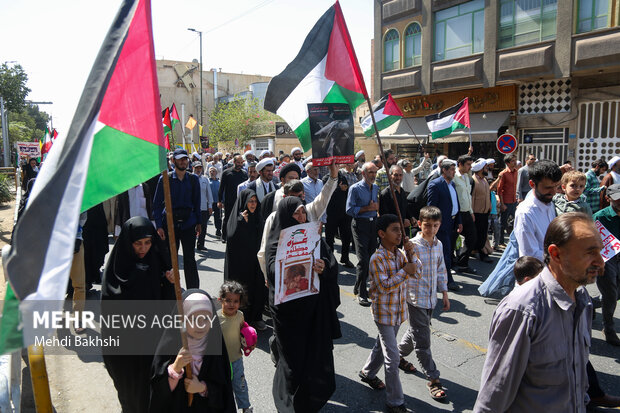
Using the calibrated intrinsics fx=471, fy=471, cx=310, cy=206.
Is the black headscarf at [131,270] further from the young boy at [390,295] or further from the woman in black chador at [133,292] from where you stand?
the young boy at [390,295]

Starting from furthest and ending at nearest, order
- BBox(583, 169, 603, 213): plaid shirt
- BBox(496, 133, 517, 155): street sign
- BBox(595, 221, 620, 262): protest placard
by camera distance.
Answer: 1. BBox(496, 133, 517, 155): street sign
2. BBox(583, 169, 603, 213): plaid shirt
3. BBox(595, 221, 620, 262): protest placard

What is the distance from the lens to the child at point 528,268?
3818mm

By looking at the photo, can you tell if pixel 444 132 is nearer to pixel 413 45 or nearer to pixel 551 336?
pixel 551 336

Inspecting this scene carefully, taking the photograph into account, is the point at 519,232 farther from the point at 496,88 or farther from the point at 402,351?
the point at 496,88

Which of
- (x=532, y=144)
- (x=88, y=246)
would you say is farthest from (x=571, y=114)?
(x=88, y=246)

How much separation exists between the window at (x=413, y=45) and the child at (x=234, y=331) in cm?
2066

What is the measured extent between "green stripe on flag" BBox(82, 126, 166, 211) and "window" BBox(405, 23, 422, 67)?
21526 mm

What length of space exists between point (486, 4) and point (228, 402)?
1990 cm

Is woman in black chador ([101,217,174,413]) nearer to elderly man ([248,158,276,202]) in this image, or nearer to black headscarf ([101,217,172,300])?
black headscarf ([101,217,172,300])

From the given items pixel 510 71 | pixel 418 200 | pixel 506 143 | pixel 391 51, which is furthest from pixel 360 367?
pixel 391 51

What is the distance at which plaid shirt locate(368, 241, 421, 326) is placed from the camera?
3.88 m

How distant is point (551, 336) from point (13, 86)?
193 feet

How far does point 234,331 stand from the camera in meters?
3.64

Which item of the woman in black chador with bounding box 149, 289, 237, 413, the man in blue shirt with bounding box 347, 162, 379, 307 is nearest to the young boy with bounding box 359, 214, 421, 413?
the woman in black chador with bounding box 149, 289, 237, 413
